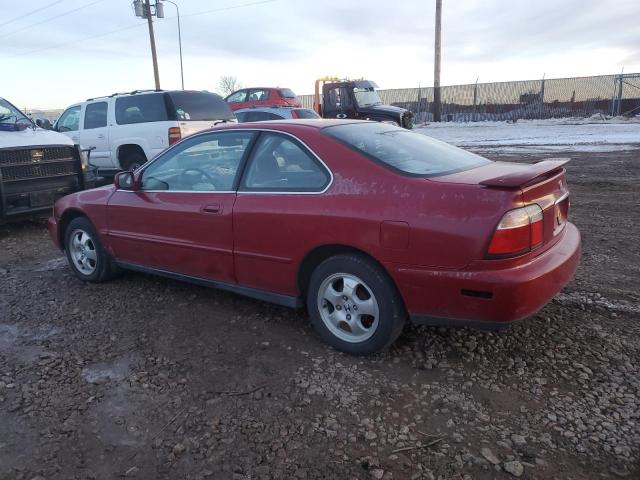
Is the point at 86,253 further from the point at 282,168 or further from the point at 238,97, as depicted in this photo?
the point at 238,97

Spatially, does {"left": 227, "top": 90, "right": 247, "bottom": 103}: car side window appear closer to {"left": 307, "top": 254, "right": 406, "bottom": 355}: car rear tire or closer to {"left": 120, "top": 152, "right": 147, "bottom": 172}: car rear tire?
{"left": 120, "top": 152, "right": 147, "bottom": 172}: car rear tire

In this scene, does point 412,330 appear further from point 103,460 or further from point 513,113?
point 513,113

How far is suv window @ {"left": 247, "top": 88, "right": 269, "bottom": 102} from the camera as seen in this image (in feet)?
63.3

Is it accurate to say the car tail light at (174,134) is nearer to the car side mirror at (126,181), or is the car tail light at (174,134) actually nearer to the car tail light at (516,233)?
the car side mirror at (126,181)

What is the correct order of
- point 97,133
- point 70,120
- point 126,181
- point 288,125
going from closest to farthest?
point 288,125 → point 126,181 → point 97,133 → point 70,120

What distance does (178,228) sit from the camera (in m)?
4.22

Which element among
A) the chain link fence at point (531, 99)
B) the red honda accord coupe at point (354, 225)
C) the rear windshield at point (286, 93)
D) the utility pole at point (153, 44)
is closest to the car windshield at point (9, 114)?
the red honda accord coupe at point (354, 225)

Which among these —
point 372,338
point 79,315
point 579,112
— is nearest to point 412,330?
point 372,338

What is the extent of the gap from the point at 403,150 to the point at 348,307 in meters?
1.16

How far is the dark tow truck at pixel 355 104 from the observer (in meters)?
19.6

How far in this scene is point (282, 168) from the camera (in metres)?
3.76

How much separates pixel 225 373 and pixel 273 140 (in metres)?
1.66

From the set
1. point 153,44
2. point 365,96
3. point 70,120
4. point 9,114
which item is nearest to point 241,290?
point 9,114

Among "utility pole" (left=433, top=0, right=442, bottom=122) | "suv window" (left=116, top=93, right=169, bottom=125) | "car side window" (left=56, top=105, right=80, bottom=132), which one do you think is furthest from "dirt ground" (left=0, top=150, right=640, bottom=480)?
"utility pole" (left=433, top=0, right=442, bottom=122)
